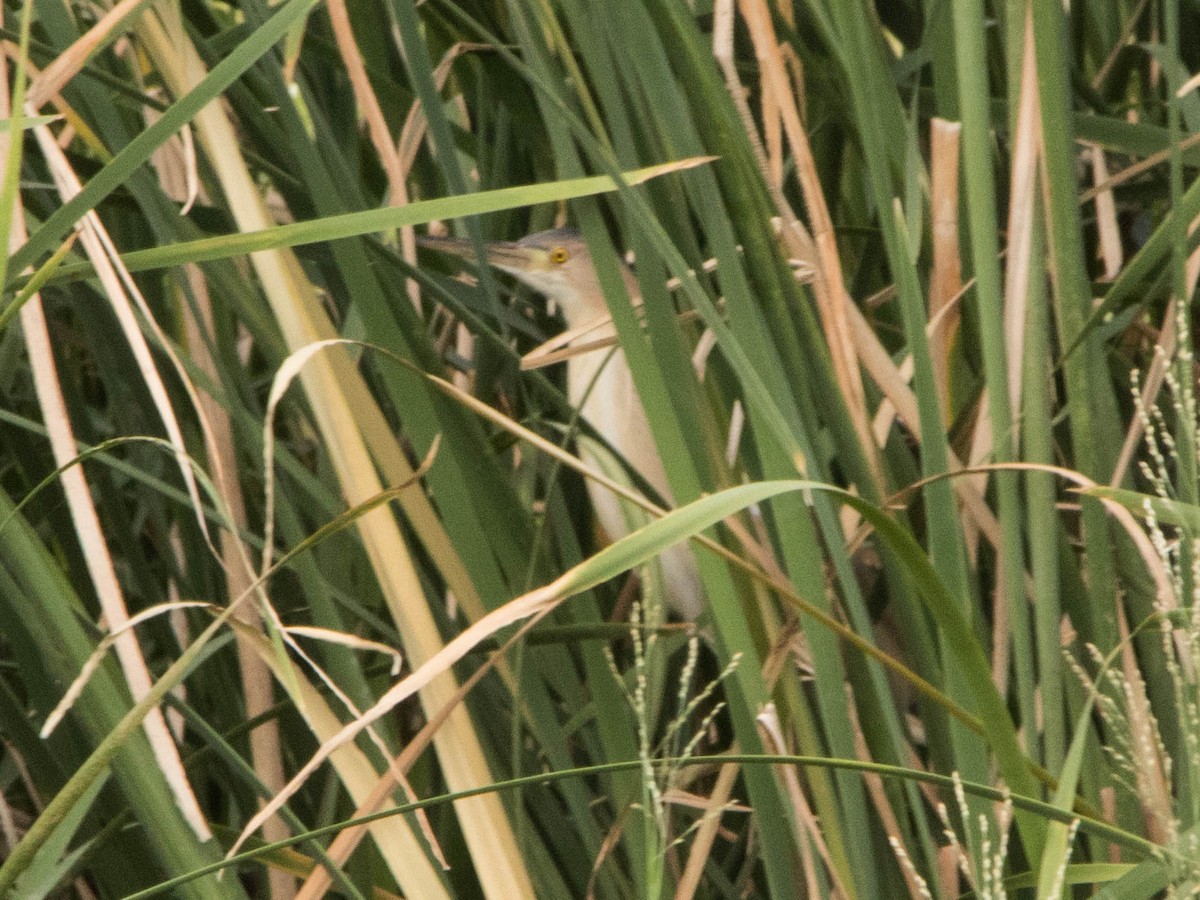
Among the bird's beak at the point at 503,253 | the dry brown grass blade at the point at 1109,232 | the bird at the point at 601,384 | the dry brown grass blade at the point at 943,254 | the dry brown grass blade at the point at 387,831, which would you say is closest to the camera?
the dry brown grass blade at the point at 387,831

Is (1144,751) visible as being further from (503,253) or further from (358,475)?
(503,253)

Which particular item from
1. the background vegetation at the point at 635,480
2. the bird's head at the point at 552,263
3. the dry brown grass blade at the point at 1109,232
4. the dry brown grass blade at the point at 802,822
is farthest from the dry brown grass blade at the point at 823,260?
the bird's head at the point at 552,263

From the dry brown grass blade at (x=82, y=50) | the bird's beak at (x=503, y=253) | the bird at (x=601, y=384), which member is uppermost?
the dry brown grass blade at (x=82, y=50)

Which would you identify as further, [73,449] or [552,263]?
[552,263]

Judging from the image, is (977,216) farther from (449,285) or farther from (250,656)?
(250,656)

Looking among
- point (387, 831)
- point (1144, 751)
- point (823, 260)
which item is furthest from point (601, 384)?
point (1144, 751)

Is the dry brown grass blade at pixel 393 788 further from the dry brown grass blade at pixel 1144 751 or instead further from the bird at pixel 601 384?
the bird at pixel 601 384

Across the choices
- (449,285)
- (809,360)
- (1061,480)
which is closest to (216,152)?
(449,285)

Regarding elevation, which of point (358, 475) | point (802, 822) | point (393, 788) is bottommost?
point (802, 822)

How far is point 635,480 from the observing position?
84cm

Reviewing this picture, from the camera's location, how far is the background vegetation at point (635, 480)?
621 millimetres

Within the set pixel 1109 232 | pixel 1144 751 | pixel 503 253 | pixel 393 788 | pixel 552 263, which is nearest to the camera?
pixel 1144 751

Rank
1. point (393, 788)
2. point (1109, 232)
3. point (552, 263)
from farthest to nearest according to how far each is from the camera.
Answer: point (552, 263) → point (1109, 232) → point (393, 788)

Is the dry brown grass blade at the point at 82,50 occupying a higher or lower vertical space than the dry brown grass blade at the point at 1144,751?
higher
